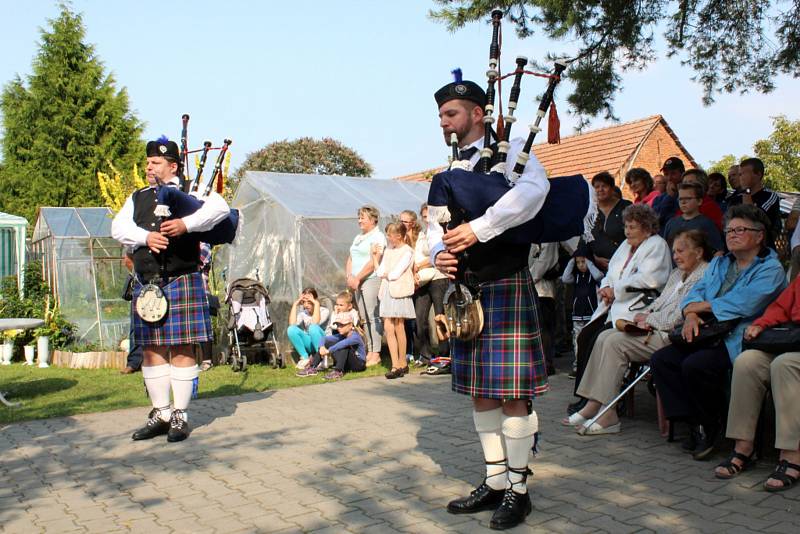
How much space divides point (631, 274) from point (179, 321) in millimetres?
3224

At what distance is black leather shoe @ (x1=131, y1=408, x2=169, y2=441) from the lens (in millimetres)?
5324

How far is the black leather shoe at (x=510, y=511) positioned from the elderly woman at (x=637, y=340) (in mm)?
1797

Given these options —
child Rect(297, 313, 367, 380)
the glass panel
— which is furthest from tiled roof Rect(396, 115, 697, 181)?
child Rect(297, 313, 367, 380)

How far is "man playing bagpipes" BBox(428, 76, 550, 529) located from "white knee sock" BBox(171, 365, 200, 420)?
2.47 m

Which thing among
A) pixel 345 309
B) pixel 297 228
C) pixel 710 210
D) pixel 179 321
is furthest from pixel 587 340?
pixel 297 228

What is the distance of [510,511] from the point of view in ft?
11.2

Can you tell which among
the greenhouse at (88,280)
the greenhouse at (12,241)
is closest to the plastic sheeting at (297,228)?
the greenhouse at (88,280)

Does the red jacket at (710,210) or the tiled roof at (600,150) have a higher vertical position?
the tiled roof at (600,150)

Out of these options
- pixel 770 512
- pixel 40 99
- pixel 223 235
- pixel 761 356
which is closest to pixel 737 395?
pixel 761 356

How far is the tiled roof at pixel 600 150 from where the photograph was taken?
23.1 m

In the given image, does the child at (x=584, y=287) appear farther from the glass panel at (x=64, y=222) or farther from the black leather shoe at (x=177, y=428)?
the glass panel at (x=64, y=222)

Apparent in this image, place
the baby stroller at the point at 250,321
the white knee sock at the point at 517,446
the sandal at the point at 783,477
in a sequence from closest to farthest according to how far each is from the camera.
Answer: the white knee sock at the point at 517,446
the sandal at the point at 783,477
the baby stroller at the point at 250,321

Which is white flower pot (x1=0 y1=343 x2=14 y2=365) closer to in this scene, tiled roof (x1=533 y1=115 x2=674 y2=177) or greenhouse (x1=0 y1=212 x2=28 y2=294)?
greenhouse (x1=0 y1=212 x2=28 y2=294)

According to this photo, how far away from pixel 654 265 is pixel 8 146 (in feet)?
76.6
